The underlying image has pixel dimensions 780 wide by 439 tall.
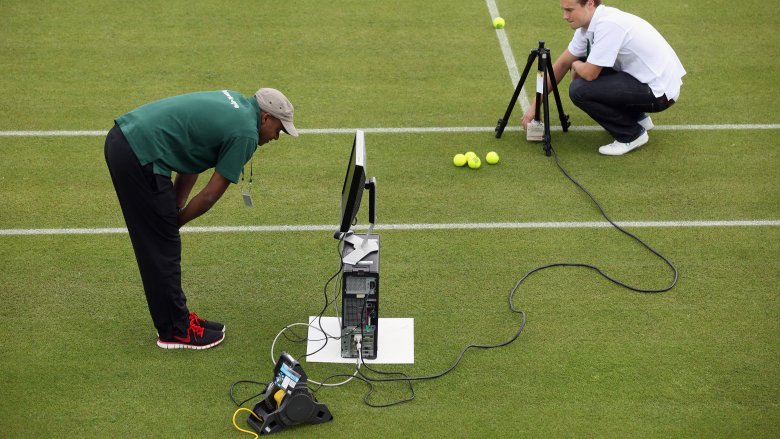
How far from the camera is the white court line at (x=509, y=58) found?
9887mm

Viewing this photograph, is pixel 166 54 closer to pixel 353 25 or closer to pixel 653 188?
pixel 353 25

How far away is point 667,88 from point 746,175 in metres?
1.10

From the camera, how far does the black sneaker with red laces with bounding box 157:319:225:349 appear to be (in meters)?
6.46

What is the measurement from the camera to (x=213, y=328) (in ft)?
21.6

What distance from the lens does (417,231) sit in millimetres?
7852

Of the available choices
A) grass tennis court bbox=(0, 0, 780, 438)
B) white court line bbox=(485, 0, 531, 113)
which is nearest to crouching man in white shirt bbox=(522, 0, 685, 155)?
grass tennis court bbox=(0, 0, 780, 438)

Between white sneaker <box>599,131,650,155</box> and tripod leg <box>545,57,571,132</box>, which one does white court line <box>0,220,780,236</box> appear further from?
tripod leg <box>545,57,571,132</box>

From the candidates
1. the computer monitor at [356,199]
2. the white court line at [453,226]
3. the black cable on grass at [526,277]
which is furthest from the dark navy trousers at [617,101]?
the computer monitor at [356,199]

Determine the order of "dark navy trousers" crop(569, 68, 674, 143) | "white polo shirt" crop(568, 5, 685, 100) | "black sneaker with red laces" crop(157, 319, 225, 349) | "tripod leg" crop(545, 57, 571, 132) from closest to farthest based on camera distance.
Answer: "black sneaker with red laces" crop(157, 319, 225, 349) < "white polo shirt" crop(568, 5, 685, 100) < "dark navy trousers" crop(569, 68, 674, 143) < "tripod leg" crop(545, 57, 571, 132)

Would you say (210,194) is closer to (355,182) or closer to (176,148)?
(176,148)

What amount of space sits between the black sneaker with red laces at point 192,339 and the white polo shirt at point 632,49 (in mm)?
4528

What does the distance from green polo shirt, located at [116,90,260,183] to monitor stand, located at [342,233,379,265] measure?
925mm

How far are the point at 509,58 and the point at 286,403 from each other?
20.3ft

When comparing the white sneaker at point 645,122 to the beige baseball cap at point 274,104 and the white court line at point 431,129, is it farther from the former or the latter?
the beige baseball cap at point 274,104
